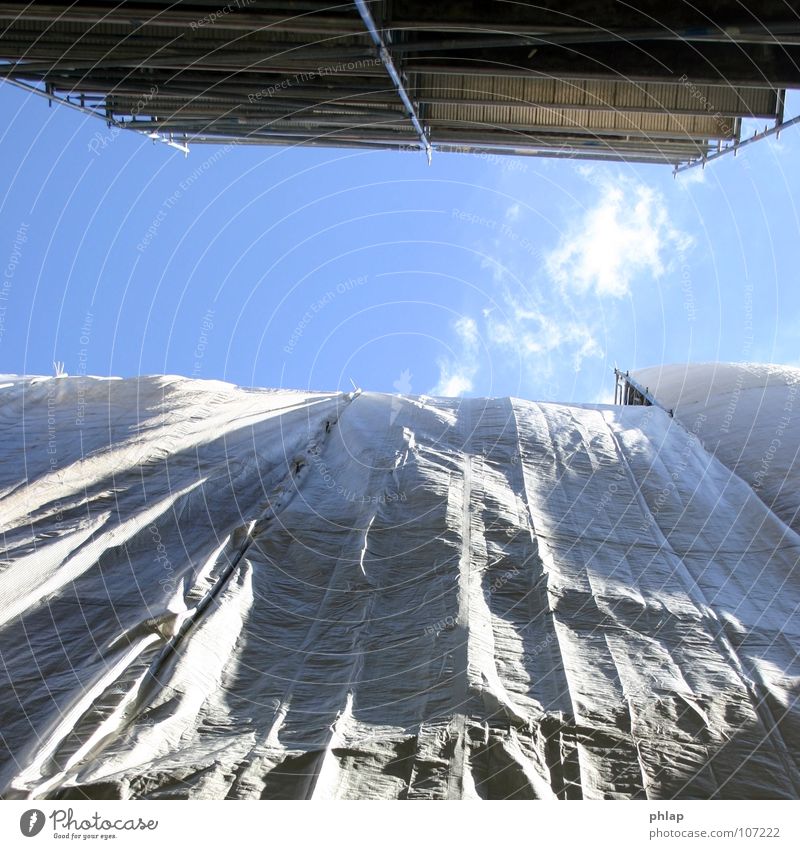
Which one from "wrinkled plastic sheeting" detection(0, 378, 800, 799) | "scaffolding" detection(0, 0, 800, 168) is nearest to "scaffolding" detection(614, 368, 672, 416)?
"scaffolding" detection(0, 0, 800, 168)

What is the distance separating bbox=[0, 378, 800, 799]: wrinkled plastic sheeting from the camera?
327 centimetres

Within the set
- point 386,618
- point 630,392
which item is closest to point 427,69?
point 386,618

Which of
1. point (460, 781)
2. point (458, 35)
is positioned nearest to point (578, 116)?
point (458, 35)

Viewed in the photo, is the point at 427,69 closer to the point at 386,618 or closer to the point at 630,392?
the point at 386,618

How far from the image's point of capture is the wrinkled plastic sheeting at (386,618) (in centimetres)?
327

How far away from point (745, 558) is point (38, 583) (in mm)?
5124

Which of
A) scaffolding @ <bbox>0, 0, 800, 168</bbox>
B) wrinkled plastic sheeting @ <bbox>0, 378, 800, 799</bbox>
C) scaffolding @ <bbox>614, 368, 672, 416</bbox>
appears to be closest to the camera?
wrinkled plastic sheeting @ <bbox>0, 378, 800, 799</bbox>

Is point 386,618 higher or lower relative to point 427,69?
lower

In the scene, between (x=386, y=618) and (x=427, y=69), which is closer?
(x=386, y=618)

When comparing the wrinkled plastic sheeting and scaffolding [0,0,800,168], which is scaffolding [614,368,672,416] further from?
the wrinkled plastic sheeting

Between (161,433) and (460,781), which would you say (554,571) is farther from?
(161,433)

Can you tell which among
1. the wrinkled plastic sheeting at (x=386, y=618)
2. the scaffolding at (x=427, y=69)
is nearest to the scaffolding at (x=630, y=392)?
the scaffolding at (x=427, y=69)

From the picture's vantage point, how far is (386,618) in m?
4.64

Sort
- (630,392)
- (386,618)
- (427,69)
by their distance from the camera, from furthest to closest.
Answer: (630,392) < (427,69) < (386,618)
